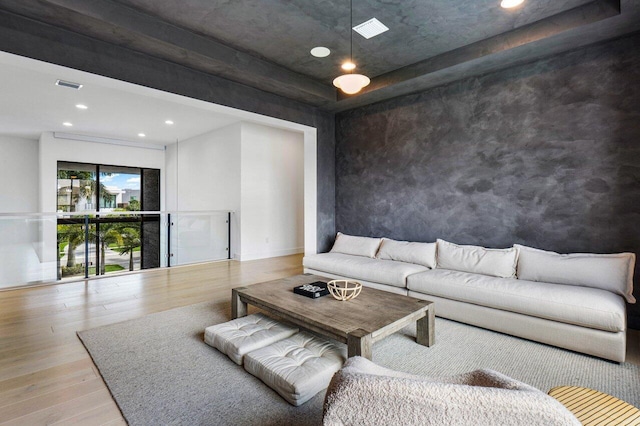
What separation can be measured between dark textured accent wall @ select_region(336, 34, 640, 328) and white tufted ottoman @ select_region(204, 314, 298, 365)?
2725mm

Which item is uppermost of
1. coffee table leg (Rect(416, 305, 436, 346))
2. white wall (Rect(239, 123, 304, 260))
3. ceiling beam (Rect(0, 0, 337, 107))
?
ceiling beam (Rect(0, 0, 337, 107))

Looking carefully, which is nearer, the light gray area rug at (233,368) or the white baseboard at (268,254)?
the light gray area rug at (233,368)

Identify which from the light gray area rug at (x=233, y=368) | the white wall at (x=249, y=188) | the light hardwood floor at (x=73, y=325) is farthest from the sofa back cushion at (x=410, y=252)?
the white wall at (x=249, y=188)

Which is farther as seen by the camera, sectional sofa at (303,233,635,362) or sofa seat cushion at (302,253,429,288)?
sofa seat cushion at (302,253,429,288)

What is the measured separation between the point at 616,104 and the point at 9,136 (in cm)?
1151

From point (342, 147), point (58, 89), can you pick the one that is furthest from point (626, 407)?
point (58, 89)

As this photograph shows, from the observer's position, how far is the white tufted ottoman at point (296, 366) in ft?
5.91

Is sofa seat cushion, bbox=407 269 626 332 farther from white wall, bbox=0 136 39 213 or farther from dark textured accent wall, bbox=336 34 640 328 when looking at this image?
white wall, bbox=0 136 39 213

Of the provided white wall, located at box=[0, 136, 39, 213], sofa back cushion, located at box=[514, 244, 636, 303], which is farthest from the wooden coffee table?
white wall, located at box=[0, 136, 39, 213]

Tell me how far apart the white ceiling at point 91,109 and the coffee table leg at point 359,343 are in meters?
3.37

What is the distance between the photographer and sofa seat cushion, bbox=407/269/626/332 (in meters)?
2.33

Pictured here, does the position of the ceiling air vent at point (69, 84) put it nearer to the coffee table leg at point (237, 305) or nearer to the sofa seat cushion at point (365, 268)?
the coffee table leg at point (237, 305)

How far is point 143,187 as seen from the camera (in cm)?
910

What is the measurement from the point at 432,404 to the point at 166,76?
4028 millimetres
